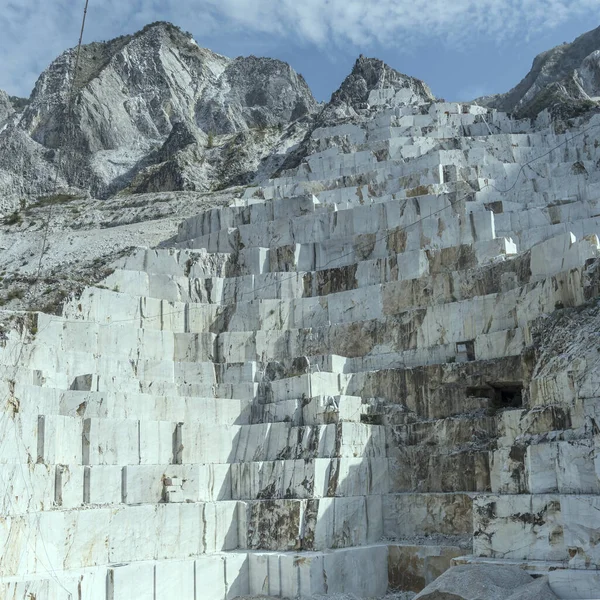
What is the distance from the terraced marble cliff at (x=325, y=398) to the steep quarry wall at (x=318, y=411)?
0.05 meters

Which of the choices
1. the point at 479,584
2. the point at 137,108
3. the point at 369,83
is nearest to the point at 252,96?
the point at 137,108

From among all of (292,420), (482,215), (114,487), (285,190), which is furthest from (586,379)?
(285,190)

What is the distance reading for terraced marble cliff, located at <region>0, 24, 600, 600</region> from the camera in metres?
13.5

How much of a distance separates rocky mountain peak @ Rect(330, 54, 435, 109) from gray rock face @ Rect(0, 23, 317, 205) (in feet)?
Result: 31.6

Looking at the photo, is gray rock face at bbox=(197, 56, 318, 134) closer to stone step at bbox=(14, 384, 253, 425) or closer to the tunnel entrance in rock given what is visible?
stone step at bbox=(14, 384, 253, 425)

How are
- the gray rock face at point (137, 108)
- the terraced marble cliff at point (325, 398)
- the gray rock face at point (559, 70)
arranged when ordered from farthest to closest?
the gray rock face at point (137, 108)
the gray rock face at point (559, 70)
the terraced marble cliff at point (325, 398)

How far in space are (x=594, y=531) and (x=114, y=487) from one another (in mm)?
8350

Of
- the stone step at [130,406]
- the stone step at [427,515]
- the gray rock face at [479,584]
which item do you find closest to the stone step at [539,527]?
the gray rock face at [479,584]

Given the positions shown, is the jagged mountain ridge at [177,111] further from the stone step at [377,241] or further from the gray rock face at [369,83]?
the stone step at [377,241]

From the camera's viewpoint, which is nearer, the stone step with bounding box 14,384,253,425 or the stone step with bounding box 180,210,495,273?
the stone step with bounding box 14,384,253,425

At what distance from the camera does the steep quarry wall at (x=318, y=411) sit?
44.7 feet

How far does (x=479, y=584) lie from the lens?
11.7 m

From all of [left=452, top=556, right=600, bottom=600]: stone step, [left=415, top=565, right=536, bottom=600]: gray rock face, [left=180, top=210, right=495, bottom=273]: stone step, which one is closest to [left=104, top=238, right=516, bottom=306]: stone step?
[left=180, top=210, right=495, bottom=273]: stone step

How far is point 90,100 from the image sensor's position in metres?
71.8
